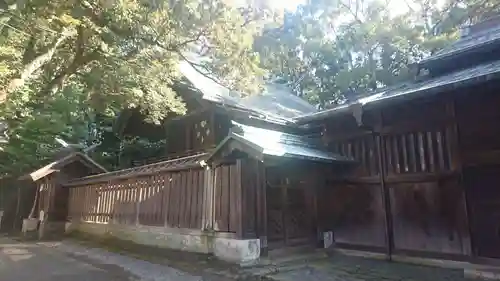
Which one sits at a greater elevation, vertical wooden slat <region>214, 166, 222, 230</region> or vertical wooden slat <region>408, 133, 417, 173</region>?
vertical wooden slat <region>408, 133, 417, 173</region>

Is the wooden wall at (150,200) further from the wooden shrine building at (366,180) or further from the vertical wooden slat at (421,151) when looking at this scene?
the vertical wooden slat at (421,151)

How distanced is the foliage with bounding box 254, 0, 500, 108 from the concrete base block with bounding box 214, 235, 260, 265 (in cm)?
1278

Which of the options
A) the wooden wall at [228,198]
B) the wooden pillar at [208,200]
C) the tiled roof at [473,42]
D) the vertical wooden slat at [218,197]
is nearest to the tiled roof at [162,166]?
the wooden pillar at [208,200]

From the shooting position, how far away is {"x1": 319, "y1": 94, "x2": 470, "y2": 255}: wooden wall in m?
7.41

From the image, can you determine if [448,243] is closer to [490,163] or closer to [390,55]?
[490,163]

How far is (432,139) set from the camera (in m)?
7.74

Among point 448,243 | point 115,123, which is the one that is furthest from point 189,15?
point 115,123

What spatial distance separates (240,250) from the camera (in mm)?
7793

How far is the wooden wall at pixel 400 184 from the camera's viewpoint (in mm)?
7410

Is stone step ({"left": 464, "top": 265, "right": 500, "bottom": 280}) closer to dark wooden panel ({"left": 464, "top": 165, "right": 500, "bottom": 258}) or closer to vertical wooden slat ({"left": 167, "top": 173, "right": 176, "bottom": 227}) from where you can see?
dark wooden panel ({"left": 464, "top": 165, "right": 500, "bottom": 258})

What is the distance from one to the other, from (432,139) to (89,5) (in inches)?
301

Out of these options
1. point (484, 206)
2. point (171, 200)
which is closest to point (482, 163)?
point (484, 206)

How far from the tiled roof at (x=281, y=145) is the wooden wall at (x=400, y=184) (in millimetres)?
562

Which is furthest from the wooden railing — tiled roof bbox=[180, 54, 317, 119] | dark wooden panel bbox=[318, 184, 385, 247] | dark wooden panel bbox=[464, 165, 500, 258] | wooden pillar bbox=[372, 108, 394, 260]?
dark wooden panel bbox=[464, 165, 500, 258]
